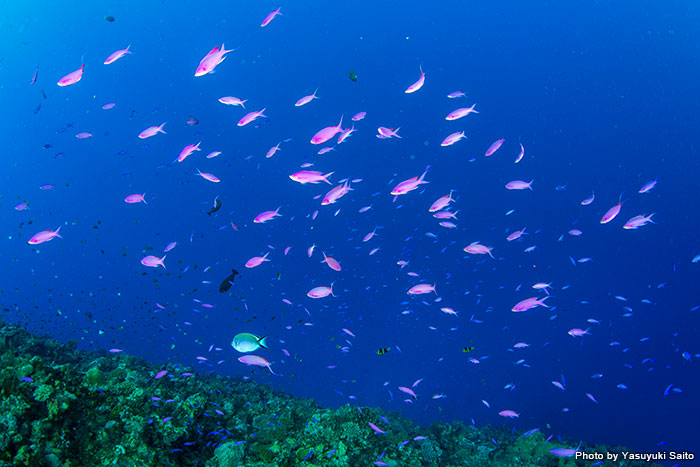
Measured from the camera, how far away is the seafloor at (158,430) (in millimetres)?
3545

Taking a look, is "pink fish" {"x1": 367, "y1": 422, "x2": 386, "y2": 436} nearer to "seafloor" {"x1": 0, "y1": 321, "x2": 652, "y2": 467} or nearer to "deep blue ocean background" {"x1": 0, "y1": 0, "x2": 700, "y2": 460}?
"seafloor" {"x1": 0, "y1": 321, "x2": 652, "y2": 467}

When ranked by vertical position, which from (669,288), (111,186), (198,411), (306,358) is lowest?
(198,411)

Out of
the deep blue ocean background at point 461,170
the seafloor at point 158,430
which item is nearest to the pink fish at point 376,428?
the seafloor at point 158,430

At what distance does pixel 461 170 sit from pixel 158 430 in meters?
35.9

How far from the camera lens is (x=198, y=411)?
5.50 m

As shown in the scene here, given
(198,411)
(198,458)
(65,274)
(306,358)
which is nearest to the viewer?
(198,458)

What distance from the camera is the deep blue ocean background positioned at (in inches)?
1276

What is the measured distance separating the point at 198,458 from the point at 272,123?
35.4 metres

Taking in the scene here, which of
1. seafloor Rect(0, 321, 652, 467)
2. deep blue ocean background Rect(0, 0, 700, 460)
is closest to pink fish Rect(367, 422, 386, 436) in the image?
seafloor Rect(0, 321, 652, 467)

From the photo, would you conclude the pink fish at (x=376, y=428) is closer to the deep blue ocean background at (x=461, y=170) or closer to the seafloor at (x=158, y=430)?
the seafloor at (x=158, y=430)

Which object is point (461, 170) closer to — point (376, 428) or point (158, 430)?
point (376, 428)

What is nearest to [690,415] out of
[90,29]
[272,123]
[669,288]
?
[669,288]

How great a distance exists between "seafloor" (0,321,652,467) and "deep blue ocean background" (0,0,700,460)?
2519 cm

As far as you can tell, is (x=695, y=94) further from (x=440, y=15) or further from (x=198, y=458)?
(x=198, y=458)
